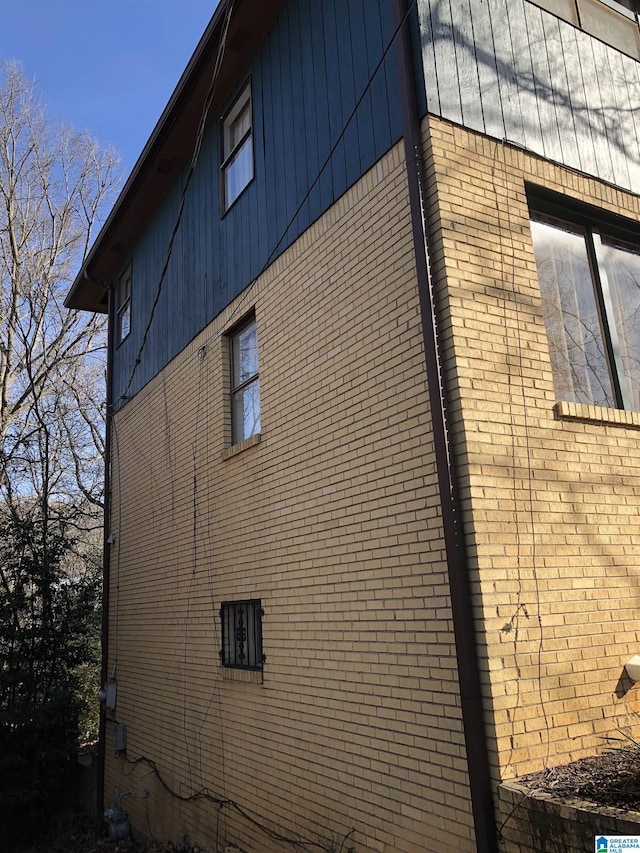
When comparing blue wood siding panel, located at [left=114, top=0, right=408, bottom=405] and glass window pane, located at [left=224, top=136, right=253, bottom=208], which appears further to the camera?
glass window pane, located at [left=224, top=136, right=253, bottom=208]

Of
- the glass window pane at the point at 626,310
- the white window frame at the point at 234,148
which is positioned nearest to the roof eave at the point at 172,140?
the white window frame at the point at 234,148

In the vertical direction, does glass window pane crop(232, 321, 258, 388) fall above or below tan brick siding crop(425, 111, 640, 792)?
above

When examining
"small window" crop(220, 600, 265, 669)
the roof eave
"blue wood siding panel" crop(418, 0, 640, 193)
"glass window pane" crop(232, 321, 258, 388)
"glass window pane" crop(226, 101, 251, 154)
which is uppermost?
the roof eave

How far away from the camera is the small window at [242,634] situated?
22.6 feet

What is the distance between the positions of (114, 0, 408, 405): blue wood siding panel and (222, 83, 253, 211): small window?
6.4 inches

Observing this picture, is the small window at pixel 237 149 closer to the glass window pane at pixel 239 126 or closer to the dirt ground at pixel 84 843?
the glass window pane at pixel 239 126

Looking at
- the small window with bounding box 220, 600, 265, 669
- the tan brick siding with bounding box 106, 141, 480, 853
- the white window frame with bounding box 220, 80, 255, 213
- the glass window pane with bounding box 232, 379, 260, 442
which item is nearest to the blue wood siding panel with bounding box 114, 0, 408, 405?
the white window frame with bounding box 220, 80, 255, 213

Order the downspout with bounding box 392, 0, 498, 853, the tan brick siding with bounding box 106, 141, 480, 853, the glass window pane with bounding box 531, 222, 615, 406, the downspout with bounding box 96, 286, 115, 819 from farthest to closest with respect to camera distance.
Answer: the downspout with bounding box 96, 286, 115, 819, the glass window pane with bounding box 531, 222, 615, 406, the tan brick siding with bounding box 106, 141, 480, 853, the downspout with bounding box 392, 0, 498, 853

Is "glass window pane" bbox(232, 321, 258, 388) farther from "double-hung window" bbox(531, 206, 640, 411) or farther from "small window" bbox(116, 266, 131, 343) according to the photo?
"small window" bbox(116, 266, 131, 343)

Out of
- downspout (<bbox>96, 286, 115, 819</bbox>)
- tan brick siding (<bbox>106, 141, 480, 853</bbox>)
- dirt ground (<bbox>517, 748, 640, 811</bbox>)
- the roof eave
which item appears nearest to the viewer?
dirt ground (<bbox>517, 748, 640, 811</bbox>)

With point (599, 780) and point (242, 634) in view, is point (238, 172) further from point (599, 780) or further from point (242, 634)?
point (599, 780)

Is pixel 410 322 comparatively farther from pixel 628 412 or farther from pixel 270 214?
pixel 270 214

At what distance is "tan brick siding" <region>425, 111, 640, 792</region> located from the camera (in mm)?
4246

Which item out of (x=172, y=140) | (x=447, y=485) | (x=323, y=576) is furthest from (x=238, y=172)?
(x=447, y=485)
